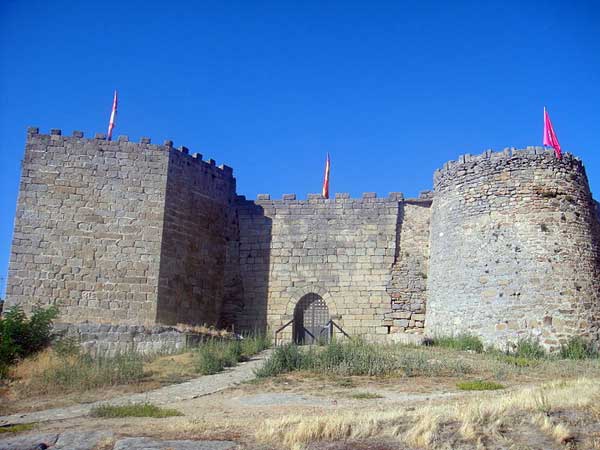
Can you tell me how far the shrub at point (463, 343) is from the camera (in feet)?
53.4

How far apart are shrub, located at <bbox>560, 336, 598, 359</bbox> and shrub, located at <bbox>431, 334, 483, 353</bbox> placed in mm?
1766

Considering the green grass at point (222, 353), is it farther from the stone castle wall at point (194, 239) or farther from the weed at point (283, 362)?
the stone castle wall at point (194, 239)

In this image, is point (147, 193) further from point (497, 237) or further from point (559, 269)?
point (559, 269)

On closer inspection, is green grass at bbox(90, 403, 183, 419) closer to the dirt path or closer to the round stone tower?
the dirt path

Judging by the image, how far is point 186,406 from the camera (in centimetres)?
1135

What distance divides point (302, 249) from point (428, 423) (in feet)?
41.0

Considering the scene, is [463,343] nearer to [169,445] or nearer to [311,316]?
[311,316]

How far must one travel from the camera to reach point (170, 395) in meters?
12.4

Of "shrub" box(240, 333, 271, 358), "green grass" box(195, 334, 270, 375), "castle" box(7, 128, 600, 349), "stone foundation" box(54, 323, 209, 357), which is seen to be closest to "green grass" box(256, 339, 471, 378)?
"green grass" box(195, 334, 270, 375)

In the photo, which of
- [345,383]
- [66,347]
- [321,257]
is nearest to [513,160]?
[321,257]

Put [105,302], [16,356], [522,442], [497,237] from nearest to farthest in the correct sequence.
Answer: [522,442]
[16,356]
[497,237]
[105,302]

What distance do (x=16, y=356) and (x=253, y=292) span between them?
23.7 feet

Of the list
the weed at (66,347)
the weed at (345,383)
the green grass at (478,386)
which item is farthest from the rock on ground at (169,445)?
the weed at (66,347)

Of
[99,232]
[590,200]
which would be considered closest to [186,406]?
[99,232]
